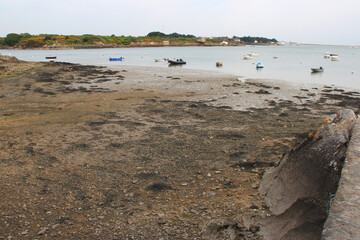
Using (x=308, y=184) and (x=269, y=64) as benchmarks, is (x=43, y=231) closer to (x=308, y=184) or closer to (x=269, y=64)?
(x=308, y=184)

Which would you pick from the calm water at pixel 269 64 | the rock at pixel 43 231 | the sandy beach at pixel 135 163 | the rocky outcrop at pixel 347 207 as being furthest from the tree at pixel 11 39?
the rocky outcrop at pixel 347 207

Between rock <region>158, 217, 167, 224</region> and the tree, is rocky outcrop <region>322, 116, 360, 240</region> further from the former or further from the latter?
the tree

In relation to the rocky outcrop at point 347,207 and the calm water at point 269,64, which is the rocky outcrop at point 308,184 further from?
the calm water at point 269,64

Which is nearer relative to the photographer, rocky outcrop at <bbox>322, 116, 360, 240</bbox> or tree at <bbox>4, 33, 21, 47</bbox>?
rocky outcrop at <bbox>322, 116, 360, 240</bbox>

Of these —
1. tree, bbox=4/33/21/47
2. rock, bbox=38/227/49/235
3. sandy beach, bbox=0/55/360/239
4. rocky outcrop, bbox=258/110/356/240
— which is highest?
tree, bbox=4/33/21/47

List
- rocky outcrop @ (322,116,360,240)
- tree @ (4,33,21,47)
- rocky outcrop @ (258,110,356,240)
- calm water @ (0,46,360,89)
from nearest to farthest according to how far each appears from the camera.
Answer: rocky outcrop @ (322,116,360,240)
rocky outcrop @ (258,110,356,240)
calm water @ (0,46,360,89)
tree @ (4,33,21,47)

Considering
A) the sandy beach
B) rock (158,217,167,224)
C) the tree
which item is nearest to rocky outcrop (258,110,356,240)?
the sandy beach

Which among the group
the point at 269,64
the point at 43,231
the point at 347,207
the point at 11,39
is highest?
the point at 11,39

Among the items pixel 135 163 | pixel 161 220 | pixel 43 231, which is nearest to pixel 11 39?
pixel 135 163

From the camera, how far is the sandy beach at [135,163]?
18.5 ft

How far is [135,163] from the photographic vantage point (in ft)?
28.2

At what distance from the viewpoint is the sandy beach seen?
5.63 metres

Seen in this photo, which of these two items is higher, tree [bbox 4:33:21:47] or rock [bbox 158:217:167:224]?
tree [bbox 4:33:21:47]

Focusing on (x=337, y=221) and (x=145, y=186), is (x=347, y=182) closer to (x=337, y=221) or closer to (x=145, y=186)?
(x=337, y=221)
